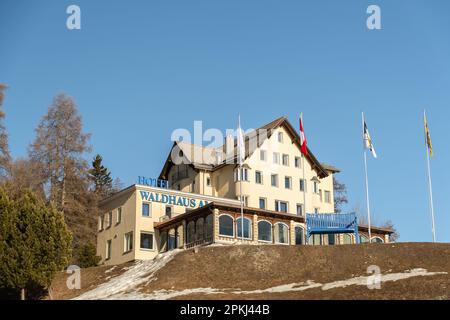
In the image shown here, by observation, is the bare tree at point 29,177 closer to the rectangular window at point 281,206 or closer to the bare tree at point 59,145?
the bare tree at point 59,145

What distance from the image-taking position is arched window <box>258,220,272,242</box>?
58.9m

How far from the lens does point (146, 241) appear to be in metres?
63.9

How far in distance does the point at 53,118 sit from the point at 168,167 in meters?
12.5

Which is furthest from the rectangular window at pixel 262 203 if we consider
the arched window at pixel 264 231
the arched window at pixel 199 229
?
the arched window at pixel 199 229

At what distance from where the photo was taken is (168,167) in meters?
75.9

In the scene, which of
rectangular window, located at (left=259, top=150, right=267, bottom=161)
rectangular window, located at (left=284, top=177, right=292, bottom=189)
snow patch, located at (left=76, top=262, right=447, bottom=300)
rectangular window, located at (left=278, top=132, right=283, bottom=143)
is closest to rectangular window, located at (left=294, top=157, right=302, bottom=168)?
rectangular window, located at (left=284, top=177, right=292, bottom=189)

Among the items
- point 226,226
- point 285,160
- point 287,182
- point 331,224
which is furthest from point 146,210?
point 331,224

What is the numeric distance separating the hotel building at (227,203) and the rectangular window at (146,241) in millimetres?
89

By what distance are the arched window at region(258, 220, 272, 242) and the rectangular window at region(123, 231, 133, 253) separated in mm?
12083

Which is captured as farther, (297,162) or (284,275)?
(297,162)

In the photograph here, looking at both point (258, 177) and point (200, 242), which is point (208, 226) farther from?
point (258, 177)

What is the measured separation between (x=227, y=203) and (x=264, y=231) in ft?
18.6
